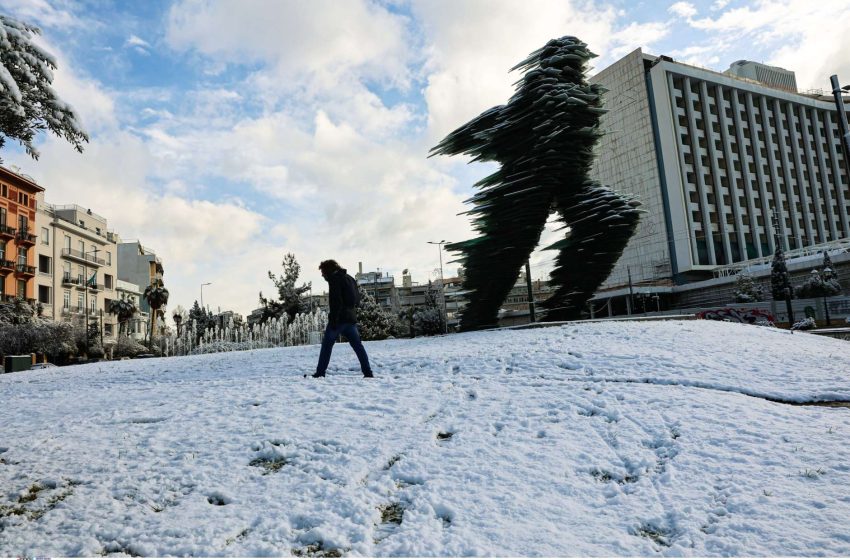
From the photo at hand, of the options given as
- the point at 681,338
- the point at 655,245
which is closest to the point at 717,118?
the point at 655,245

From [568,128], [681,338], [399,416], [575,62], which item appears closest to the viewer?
[399,416]

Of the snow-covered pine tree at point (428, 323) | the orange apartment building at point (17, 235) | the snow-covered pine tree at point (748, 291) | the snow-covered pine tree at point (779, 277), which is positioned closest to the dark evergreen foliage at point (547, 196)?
the snow-covered pine tree at point (428, 323)

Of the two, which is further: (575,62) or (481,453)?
A: (575,62)

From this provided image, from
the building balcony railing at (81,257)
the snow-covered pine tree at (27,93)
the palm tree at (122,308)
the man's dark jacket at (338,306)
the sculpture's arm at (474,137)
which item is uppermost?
the building balcony railing at (81,257)

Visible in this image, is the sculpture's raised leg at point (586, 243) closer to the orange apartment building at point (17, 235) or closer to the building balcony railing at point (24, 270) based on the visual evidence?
the orange apartment building at point (17, 235)

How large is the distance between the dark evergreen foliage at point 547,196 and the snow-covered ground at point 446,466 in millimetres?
10016

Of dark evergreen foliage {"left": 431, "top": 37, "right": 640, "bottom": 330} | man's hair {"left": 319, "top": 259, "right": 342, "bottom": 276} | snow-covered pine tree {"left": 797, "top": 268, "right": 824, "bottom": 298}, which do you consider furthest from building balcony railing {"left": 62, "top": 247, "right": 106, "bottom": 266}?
snow-covered pine tree {"left": 797, "top": 268, "right": 824, "bottom": 298}

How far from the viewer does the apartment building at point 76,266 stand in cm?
4928

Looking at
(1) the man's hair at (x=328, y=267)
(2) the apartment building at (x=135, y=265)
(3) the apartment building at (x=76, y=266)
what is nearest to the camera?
(1) the man's hair at (x=328, y=267)

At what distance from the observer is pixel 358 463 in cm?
471

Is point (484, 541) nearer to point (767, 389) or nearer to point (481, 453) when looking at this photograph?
point (481, 453)

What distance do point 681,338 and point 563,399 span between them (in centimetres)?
550

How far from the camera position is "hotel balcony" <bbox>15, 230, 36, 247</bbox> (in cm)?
4516

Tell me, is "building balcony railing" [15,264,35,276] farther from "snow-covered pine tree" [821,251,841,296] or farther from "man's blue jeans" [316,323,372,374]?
"snow-covered pine tree" [821,251,841,296]
